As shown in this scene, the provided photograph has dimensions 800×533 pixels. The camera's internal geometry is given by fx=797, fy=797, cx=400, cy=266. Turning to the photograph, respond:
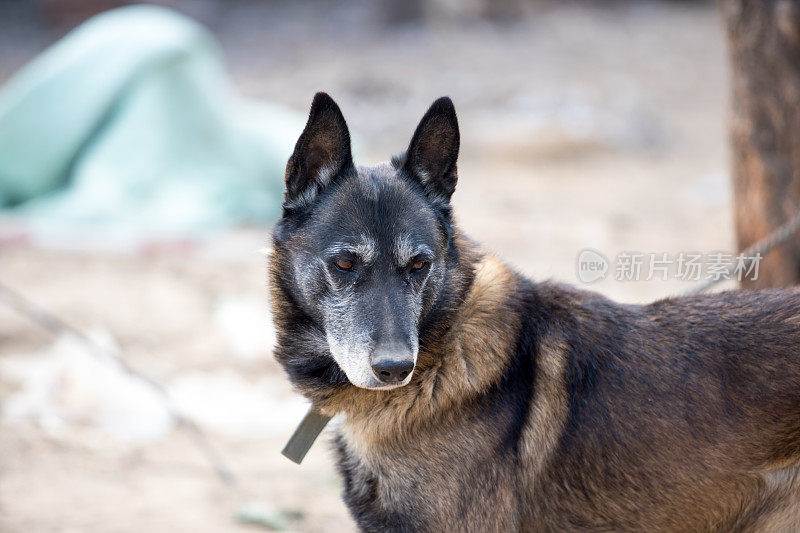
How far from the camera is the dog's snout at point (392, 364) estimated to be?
2459 mm

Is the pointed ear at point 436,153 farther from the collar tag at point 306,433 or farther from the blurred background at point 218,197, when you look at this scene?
the blurred background at point 218,197

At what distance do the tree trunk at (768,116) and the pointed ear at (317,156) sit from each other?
2830 millimetres

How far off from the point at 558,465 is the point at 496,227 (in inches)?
230

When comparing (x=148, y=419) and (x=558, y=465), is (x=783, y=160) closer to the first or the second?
(x=558, y=465)

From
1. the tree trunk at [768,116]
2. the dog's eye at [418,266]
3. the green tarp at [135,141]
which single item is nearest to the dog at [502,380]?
the dog's eye at [418,266]

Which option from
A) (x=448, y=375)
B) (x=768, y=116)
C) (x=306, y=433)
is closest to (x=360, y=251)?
(x=448, y=375)

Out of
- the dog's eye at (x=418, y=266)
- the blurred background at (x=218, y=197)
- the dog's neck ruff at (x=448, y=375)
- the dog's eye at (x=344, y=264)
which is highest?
the dog's eye at (x=418, y=266)

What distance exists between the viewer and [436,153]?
9.43 ft

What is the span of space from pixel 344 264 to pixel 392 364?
16.3 inches

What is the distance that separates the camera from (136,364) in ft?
18.4

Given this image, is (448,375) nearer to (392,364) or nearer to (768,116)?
(392,364)

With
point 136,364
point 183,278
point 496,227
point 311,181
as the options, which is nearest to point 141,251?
point 183,278

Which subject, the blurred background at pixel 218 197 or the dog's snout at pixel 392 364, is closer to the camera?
the dog's snout at pixel 392 364

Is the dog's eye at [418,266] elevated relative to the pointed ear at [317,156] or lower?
lower
